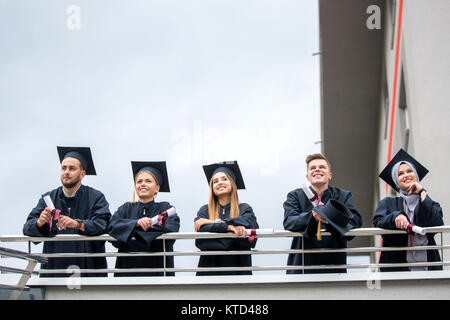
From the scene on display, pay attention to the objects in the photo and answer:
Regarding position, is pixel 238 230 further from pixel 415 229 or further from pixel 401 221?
pixel 415 229

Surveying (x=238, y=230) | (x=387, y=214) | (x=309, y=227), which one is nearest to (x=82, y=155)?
(x=238, y=230)

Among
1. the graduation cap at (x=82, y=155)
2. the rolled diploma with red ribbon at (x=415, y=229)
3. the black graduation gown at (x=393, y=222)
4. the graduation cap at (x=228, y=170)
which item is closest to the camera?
the rolled diploma with red ribbon at (x=415, y=229)

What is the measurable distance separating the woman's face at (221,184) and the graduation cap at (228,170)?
10cm

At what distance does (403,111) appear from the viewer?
15492 millimetres

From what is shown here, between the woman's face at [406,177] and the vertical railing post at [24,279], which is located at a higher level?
the woman's face at [406,177]

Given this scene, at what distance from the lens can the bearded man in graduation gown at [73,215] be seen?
823 cm

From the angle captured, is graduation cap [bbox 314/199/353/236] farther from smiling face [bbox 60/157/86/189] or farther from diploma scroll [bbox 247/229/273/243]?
smiling face [bbox 60/157/86/189]

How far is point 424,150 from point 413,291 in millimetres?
3105

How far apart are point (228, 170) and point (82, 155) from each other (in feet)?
5.56

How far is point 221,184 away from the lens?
8.68 meters

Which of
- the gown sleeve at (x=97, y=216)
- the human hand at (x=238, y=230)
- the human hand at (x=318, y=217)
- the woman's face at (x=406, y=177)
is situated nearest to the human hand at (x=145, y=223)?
the gown sleeve at (x=97, y=216)

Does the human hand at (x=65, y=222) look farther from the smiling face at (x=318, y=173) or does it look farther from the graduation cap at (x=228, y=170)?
the smiling face at (x=318, y=173)

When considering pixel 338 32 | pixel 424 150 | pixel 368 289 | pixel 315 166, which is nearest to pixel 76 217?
pixel 315 166

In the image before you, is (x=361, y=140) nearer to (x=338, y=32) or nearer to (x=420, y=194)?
(x=338, y=32)
